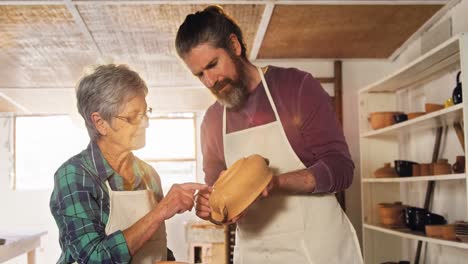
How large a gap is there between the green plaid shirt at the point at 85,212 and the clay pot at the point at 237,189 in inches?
10.5

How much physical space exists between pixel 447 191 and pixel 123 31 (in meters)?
2.24

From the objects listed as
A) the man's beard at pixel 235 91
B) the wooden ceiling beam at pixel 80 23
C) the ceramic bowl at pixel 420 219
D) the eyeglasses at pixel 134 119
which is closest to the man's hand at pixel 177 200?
the eyeglasses at pixel 134 119

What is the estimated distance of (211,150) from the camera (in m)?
1.90

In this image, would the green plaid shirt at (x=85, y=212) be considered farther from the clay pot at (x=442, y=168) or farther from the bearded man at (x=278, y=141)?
the clay pot at (x=442, y=168)

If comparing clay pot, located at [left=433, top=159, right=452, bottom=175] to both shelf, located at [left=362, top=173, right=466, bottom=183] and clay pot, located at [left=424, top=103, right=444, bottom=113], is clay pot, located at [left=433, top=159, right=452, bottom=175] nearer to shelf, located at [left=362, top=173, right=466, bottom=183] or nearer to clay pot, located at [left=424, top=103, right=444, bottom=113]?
shelf, located at [left=362, top=173, right=466, bottom=183]

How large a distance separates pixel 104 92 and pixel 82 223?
372 millimetres

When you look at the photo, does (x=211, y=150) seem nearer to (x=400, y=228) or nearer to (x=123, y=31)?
(x=123, y=31)

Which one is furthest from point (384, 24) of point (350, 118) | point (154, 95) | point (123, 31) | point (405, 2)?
point (154, 95)

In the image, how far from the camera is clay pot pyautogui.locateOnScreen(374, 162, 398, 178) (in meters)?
3.65

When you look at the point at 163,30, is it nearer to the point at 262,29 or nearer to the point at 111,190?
the point at 262,29

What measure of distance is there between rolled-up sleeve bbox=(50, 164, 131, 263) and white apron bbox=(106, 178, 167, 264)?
0.05 m

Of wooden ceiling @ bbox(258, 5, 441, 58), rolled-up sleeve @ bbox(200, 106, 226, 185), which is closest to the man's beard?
rolled-up sleeve @ bbox(200, 106, 226, 185)

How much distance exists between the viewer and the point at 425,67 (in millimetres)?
3234

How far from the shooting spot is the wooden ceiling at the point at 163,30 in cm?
301
